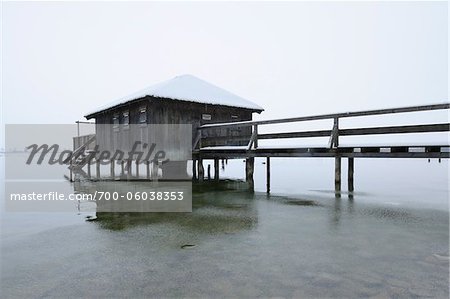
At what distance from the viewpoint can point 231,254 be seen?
5.14m

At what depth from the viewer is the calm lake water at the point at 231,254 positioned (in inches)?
153

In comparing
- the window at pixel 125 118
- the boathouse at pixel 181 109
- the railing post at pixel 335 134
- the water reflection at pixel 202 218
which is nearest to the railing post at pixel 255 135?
the boathouse at pixel 181 109

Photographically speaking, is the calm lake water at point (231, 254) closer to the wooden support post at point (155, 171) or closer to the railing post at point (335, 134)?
the railing post at point (335, 134)

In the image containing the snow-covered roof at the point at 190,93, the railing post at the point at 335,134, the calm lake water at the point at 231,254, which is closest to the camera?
the calm lake water at the point at 231,254

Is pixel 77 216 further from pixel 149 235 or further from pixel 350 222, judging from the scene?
pixel 350 222

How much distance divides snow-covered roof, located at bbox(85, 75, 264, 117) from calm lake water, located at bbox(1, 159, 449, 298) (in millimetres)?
7795

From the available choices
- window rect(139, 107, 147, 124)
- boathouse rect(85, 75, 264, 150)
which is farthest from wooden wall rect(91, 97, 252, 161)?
window rect(139, 107, 147, 124)

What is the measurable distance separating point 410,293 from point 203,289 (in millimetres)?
2422

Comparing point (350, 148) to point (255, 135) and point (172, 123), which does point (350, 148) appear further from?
point (172, 123)

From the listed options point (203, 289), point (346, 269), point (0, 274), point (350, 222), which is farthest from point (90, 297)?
point (350, 222)

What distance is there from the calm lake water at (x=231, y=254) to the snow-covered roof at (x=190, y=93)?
7795 mm

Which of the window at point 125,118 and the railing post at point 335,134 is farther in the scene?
the window at point 125,118

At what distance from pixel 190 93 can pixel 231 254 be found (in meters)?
12.5

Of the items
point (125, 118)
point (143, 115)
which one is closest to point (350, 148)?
point (143, 115)
